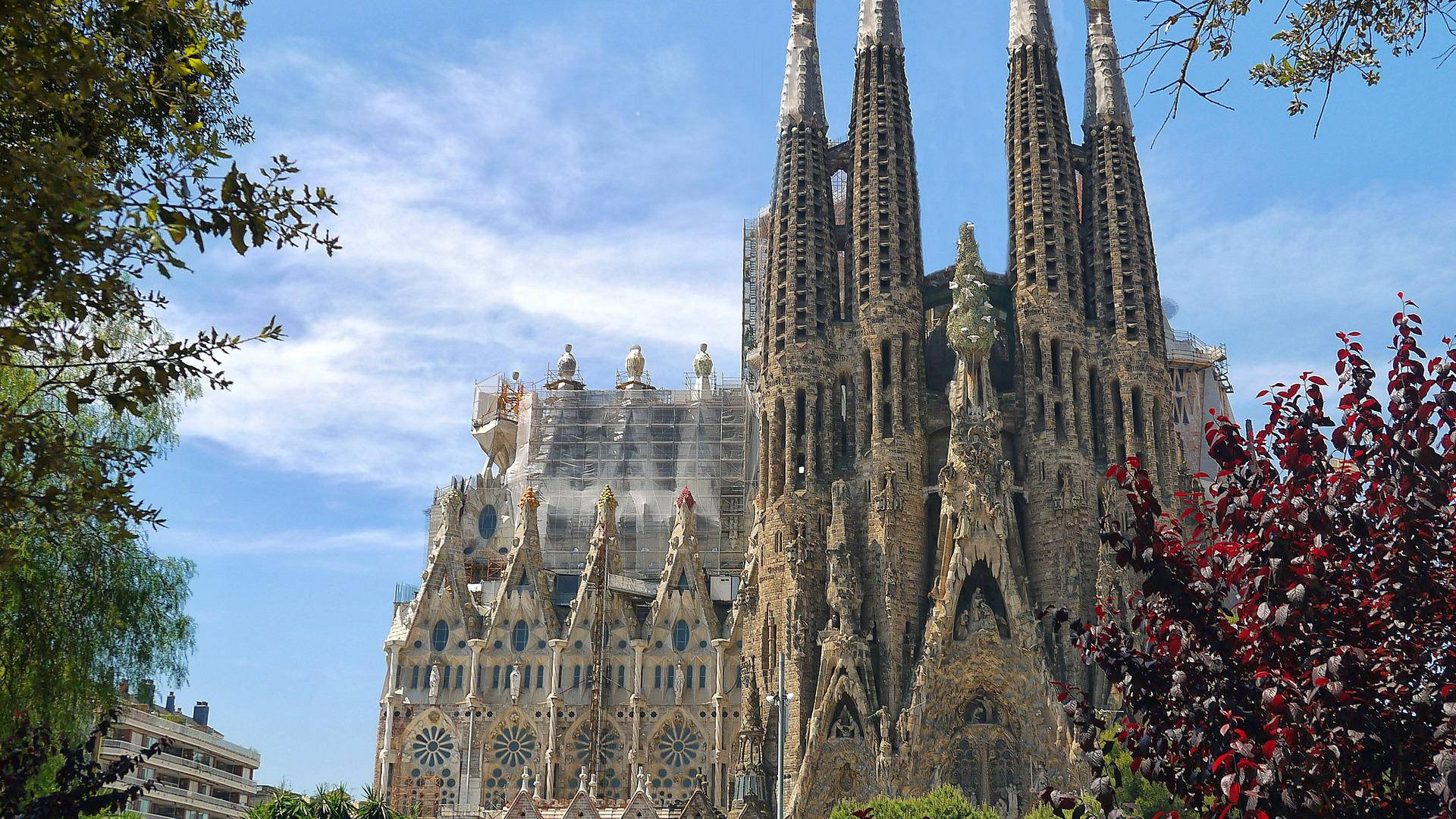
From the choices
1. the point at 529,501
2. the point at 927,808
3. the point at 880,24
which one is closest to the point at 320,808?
the point at 927,808

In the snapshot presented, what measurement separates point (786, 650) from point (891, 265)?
51.7 ft

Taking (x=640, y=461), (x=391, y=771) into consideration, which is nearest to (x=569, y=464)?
(x=640, y=461)

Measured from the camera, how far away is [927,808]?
43.4 m

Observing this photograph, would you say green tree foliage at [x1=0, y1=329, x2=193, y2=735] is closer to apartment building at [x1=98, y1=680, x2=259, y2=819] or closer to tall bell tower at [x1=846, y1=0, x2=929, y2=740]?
tall bell tower at [x1=846, y1=0, x2=929, y2=740]

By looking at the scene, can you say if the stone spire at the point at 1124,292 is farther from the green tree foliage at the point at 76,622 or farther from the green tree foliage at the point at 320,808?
the green tree foliage at the point at 76,622

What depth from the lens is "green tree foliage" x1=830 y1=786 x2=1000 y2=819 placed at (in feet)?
140

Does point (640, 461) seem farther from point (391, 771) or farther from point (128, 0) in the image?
point (128, 0)

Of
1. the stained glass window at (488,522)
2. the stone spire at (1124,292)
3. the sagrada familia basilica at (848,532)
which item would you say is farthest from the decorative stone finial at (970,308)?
the stained glass window at (488,522)

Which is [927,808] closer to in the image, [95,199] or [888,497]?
[888,497]

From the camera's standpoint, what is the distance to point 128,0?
35.2 feet

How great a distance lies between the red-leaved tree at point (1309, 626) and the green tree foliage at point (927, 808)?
2988 centimetres

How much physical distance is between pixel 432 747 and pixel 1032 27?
125ft

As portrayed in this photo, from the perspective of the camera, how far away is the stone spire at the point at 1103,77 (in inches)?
2400

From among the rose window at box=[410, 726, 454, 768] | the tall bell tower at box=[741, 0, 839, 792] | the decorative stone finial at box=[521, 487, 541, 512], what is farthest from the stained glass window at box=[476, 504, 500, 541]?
the tall bell tower at box=[741, 0, 839, 792]
